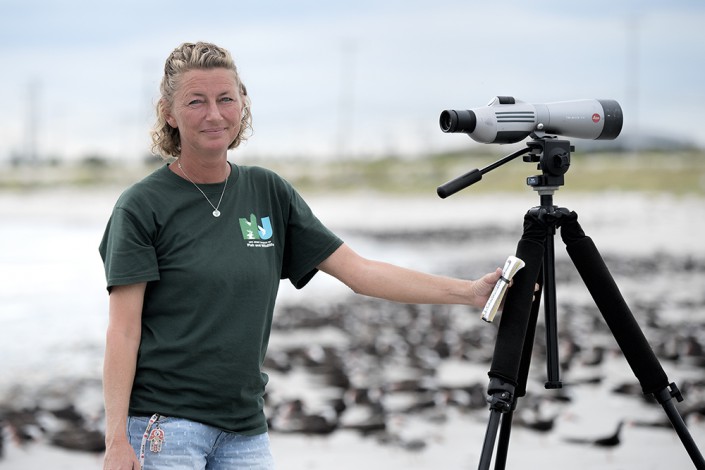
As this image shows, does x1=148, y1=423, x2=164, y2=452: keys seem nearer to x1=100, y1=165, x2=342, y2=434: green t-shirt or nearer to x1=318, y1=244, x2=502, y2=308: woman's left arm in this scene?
x1=100, y1=165, x2=342, y2=434: green t-shirt

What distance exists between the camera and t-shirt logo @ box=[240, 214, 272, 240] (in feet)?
7.29

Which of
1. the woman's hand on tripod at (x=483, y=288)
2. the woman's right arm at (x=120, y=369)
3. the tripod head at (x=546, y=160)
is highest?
the tripod head at (x=546, y=160)

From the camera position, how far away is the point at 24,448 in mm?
5086

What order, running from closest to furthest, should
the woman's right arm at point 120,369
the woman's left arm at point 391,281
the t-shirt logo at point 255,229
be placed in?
1. the woman's right arm at point 120,369
2. the t-shirt logo at point 255,229
3. the woman's left arm at point 391,281

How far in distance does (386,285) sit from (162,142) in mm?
685

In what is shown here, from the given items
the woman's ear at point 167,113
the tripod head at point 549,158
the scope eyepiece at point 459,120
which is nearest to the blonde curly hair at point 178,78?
the woman's ear at point 167,113

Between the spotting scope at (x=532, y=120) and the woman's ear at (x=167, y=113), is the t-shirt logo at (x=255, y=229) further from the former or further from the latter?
the spotting scope at (x=532, y=120)

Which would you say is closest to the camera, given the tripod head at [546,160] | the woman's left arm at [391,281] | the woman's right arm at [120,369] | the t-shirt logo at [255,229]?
the woman's right arm at [120,369]

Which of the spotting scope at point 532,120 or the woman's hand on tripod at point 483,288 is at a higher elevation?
the spotting scope at point 532,120

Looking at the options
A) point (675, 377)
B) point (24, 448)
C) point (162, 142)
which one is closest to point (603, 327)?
point (675, 377)

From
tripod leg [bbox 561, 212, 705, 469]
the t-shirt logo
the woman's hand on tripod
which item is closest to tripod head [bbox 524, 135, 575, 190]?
tripod leg [bbox 561, 212, 705, 469]

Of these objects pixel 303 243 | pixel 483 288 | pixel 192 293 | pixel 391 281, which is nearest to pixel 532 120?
pixel 483 288

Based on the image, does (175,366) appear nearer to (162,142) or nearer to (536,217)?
(162,142)

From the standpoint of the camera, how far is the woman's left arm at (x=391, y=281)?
2463 mm
